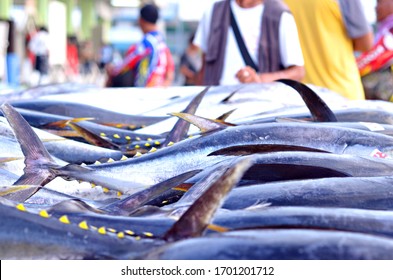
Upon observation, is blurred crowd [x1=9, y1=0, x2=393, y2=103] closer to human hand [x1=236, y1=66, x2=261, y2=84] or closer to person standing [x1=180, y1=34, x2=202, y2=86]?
human hand [x1=236, y1=66, x2=261, y2=84]

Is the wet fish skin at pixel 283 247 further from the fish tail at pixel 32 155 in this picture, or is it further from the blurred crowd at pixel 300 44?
the blurred crowd at pixel 300 44

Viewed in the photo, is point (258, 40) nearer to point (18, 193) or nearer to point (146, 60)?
point (18, 193)

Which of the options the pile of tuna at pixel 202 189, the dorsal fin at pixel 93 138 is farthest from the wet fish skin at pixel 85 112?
the dorsal fin at pixel 93 138

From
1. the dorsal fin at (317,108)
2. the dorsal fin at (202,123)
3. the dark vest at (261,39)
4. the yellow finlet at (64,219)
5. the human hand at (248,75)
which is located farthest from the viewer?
the dark vest at (261,39)

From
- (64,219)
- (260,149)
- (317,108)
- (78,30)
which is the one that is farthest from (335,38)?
(78,30)

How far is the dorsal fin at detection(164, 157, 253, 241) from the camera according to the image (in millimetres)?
1303

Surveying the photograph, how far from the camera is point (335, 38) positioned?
457 centimetres

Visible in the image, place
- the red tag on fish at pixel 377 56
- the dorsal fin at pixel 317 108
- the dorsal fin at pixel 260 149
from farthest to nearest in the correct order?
1. the red tag on fish at pixel 377 56
2. the dorsal fin at pixel 317 108
3. the dorsal fin at pixel 260 149

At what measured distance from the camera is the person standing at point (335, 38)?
4.46m

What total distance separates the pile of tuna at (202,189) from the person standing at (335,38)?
1738 mm

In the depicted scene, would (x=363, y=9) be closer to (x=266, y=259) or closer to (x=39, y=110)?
(x=39, y=110)

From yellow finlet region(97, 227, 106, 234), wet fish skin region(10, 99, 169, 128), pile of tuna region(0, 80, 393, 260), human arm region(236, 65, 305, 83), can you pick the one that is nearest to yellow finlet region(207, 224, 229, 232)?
pile of tuna region(0, 80, 393, 260)

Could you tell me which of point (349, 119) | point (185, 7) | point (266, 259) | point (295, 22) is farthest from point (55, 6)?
point (266, 259)

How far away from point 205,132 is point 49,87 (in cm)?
235
